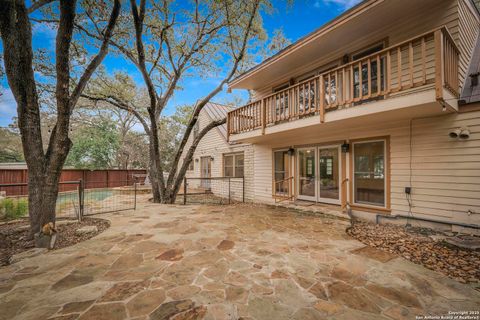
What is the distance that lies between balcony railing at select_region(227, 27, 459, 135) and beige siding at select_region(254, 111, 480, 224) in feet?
2.41

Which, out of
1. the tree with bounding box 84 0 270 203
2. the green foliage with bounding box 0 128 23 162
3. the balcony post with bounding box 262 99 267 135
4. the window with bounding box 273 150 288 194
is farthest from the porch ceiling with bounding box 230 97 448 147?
the green foliage with bounding box 0 128 23 162

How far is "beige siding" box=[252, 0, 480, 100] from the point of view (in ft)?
13.8

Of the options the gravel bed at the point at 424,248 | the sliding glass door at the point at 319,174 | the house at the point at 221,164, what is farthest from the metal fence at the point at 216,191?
the gravel bed at the point at 424,248

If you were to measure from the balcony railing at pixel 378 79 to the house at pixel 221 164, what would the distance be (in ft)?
6.73

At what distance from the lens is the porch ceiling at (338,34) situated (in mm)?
4352

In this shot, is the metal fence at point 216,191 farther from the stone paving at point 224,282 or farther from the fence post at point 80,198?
the stone paving at point 224,282

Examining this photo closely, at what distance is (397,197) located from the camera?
4.76 m

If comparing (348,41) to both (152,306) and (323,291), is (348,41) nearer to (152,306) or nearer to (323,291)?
(323,291)

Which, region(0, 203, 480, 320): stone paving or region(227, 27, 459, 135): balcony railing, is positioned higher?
region(227, 27, 459, 135): balcony railing

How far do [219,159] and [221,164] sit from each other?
35 cm

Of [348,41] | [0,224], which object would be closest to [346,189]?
[348,41]

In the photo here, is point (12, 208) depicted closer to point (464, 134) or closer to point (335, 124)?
point (335, 124)

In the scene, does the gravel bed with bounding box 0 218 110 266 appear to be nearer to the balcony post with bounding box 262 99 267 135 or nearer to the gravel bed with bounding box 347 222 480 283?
the balcony post with bounding box 262 99 267 135

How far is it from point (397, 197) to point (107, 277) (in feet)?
19.8
